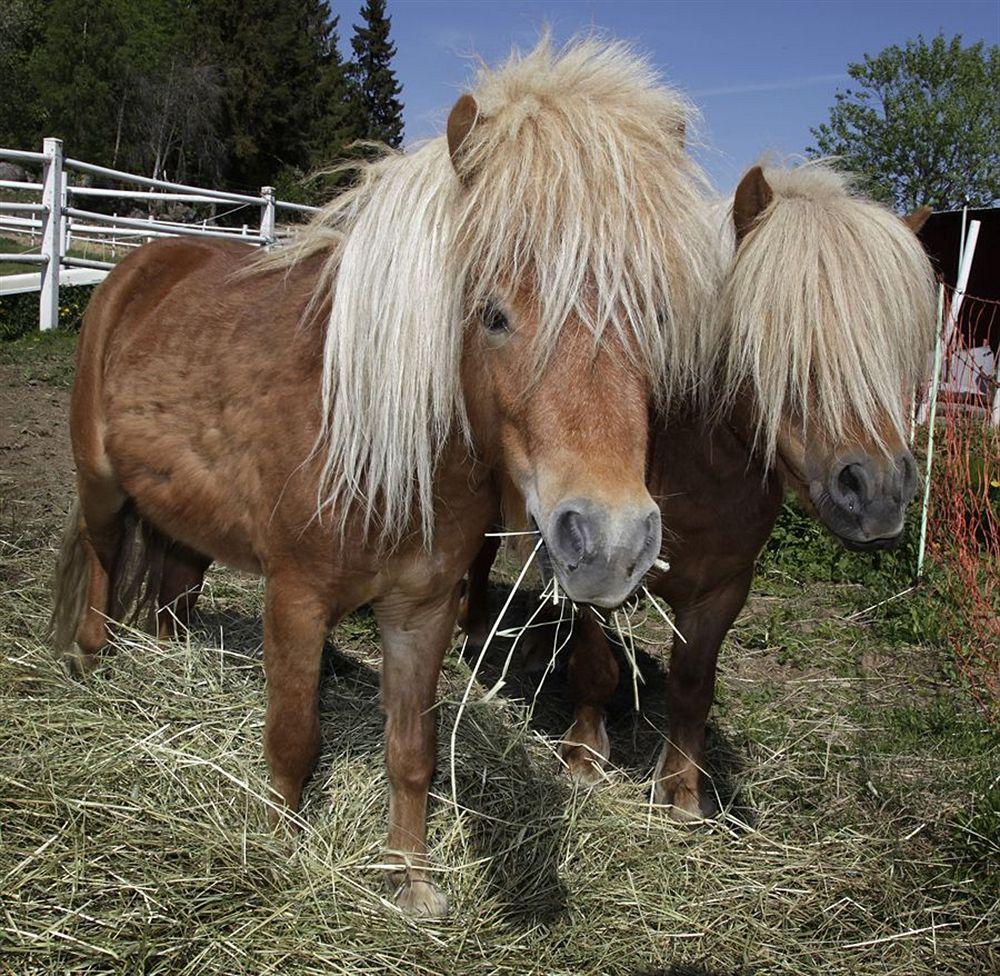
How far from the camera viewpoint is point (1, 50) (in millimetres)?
37281

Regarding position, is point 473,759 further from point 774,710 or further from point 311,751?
point 774,710

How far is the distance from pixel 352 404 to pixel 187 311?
113 centimetres

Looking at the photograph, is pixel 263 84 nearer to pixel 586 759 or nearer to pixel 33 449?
pixel 33 449

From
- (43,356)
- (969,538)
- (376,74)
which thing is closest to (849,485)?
(969,538)

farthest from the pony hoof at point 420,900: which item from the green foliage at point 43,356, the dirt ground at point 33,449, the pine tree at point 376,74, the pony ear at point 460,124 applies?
the pine tree at point 376,74

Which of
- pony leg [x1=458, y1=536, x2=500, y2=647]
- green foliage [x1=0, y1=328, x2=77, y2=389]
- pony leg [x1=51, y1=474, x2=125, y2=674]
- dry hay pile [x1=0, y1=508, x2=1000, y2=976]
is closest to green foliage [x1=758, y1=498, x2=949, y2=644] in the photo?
dry hay pile [x1=0, y1=508, x2=1000, y2=976]

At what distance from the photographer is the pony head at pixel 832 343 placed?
225cm

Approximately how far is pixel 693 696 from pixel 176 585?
2028 mm

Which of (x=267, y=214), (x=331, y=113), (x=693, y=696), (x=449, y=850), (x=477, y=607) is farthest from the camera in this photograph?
(x=331, y=113)

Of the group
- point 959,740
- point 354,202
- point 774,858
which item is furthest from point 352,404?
point 959,740

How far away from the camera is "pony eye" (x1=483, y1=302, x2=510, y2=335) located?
1.77m

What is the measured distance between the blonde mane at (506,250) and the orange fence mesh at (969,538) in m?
2.75

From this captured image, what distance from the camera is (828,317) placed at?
7.59 feet

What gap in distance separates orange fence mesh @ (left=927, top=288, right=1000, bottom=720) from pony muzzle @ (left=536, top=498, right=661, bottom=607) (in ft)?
9.04
